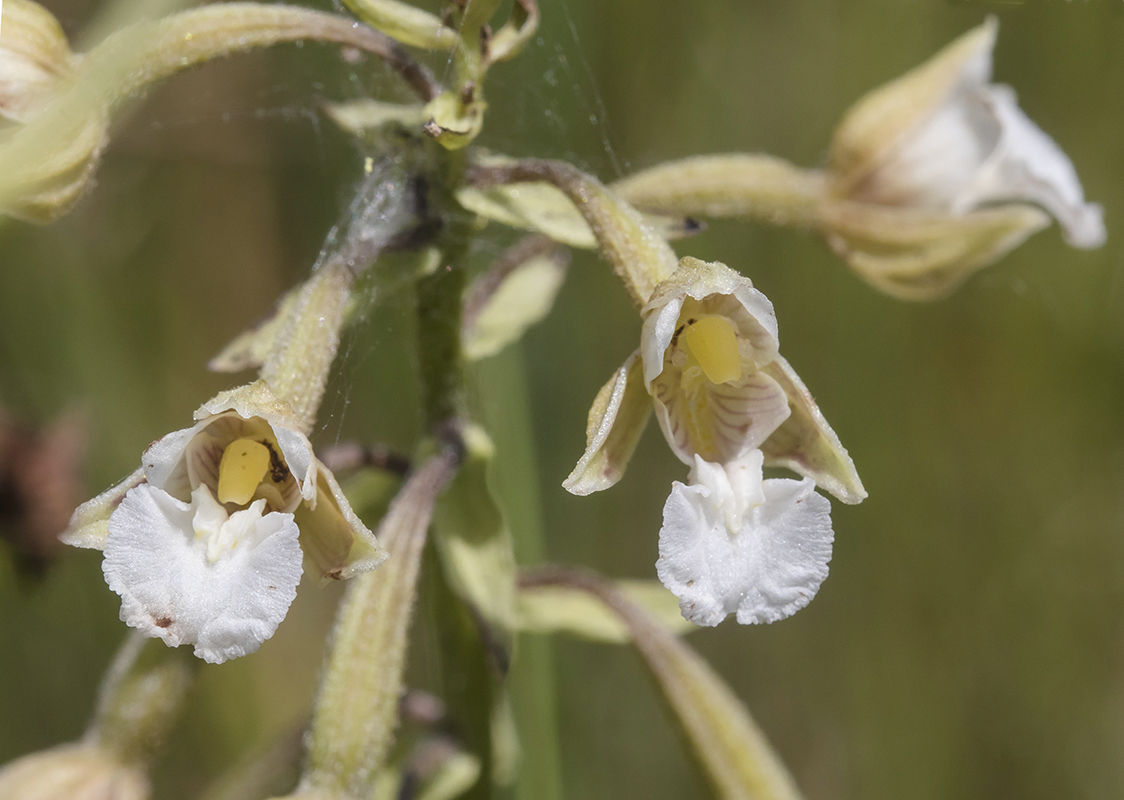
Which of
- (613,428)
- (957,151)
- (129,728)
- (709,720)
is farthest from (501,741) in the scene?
(957,151)

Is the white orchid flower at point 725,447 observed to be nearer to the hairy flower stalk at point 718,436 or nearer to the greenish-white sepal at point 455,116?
the hairy flower stalk at point 718,436

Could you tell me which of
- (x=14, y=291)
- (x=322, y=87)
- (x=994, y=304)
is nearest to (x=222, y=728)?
(x=14, y=291)

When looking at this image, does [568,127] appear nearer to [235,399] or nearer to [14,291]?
[14,291]

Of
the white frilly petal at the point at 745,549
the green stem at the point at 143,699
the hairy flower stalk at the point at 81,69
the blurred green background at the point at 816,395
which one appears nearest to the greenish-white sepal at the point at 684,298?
the white frilly petal at the point at 745,549

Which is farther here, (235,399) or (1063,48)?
(1063,48)

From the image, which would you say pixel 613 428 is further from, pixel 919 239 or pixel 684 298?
pixel 919 239
